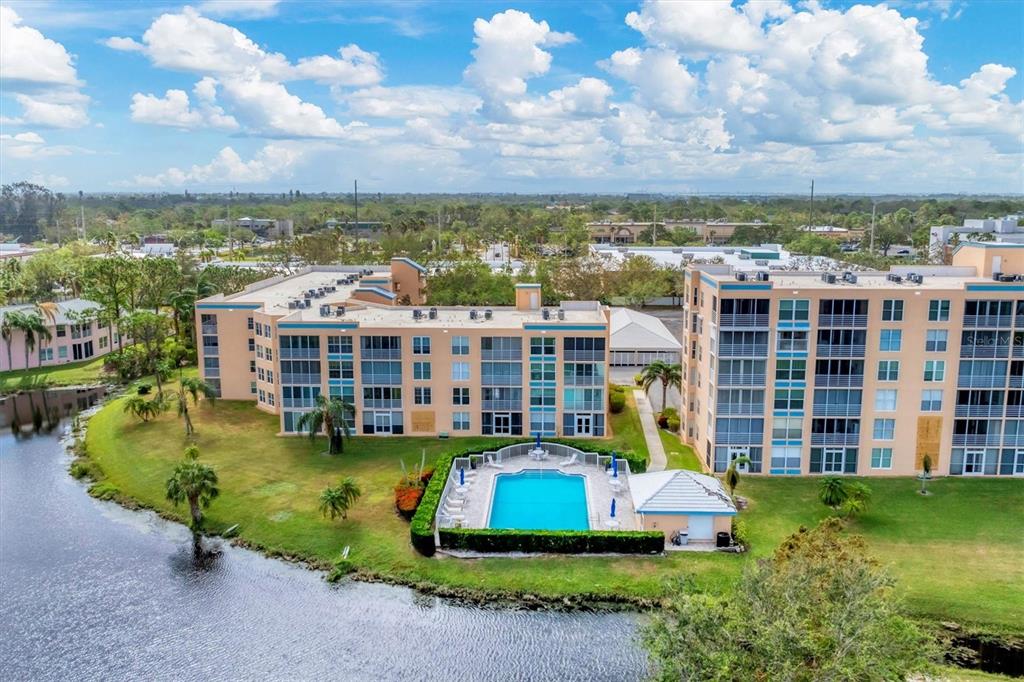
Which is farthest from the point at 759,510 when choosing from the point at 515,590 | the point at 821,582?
the point at 821,582

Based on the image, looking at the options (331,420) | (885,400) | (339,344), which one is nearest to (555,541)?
(331,420)

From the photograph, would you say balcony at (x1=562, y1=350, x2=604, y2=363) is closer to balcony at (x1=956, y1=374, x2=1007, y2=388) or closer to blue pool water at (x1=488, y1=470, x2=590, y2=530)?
blue pool water at (x1=488, y1=470, x2=590, y2=530)

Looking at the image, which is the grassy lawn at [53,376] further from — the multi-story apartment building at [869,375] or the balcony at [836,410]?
the balcony at [836,410]

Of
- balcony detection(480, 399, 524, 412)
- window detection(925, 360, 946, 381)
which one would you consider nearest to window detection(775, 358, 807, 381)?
window detection(925, 360, 946, 381)

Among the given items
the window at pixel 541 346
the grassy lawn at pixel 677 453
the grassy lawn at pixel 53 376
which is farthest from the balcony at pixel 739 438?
the grassy lawn at pixel 53 376

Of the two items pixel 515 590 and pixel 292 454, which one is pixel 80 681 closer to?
pixel 515 590
